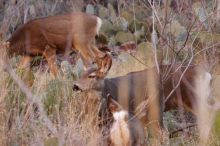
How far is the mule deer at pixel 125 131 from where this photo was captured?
5.64m

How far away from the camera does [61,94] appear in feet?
24.5

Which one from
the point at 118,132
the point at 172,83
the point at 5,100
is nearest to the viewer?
the point at 118,132

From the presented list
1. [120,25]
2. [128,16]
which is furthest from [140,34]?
[128,16]

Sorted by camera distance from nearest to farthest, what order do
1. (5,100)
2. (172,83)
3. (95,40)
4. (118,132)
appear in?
1. (118,132)
2. (5,100)
3. (172,83)
4. (95,40)

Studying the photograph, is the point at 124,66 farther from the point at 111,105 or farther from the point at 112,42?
the point at 111,105

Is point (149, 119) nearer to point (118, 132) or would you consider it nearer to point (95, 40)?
point (118, 132)

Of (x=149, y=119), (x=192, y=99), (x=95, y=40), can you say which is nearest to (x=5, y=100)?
(x=149, y=119)

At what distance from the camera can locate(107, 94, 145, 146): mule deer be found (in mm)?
5645

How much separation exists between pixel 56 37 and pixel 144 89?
6.03 meters

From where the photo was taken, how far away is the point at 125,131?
18.5ft

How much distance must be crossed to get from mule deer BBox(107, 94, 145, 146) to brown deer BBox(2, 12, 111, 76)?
6430mm

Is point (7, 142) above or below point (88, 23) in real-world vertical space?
below

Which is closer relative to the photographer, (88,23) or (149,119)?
(149,119)

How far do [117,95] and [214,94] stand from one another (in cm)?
94
